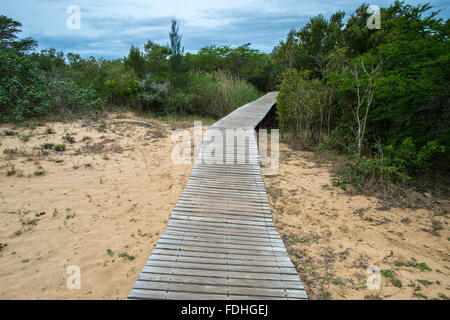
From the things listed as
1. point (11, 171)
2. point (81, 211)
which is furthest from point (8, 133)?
point (81, 211)

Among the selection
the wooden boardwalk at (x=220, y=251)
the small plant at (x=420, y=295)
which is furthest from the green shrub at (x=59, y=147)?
the small plant at (x=420, y=295)

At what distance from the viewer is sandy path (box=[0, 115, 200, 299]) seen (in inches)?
102

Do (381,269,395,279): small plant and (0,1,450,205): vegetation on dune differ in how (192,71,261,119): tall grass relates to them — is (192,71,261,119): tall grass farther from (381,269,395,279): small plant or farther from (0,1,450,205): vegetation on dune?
(381,269,395,279): small plant

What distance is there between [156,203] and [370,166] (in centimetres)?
A: 420

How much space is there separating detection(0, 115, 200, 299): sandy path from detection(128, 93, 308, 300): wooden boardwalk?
51 cm

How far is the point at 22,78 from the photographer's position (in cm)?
896

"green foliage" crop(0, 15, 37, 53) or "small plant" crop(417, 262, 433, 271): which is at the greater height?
"green foliage" crop(0, 15, 37, 53)

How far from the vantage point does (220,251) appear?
8.60ft

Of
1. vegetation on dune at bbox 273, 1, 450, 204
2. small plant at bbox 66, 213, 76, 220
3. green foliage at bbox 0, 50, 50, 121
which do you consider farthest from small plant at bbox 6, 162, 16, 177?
vegetation on dune at bbox 273, 1, 450, 204

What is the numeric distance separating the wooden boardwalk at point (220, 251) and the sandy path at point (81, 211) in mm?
507

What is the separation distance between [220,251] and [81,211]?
96.6 inches

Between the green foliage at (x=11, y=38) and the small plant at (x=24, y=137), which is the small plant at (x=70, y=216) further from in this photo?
the green foliage at (x=11, y=38)

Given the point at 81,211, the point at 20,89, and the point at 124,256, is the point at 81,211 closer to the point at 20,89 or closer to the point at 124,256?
the point at 124,256
